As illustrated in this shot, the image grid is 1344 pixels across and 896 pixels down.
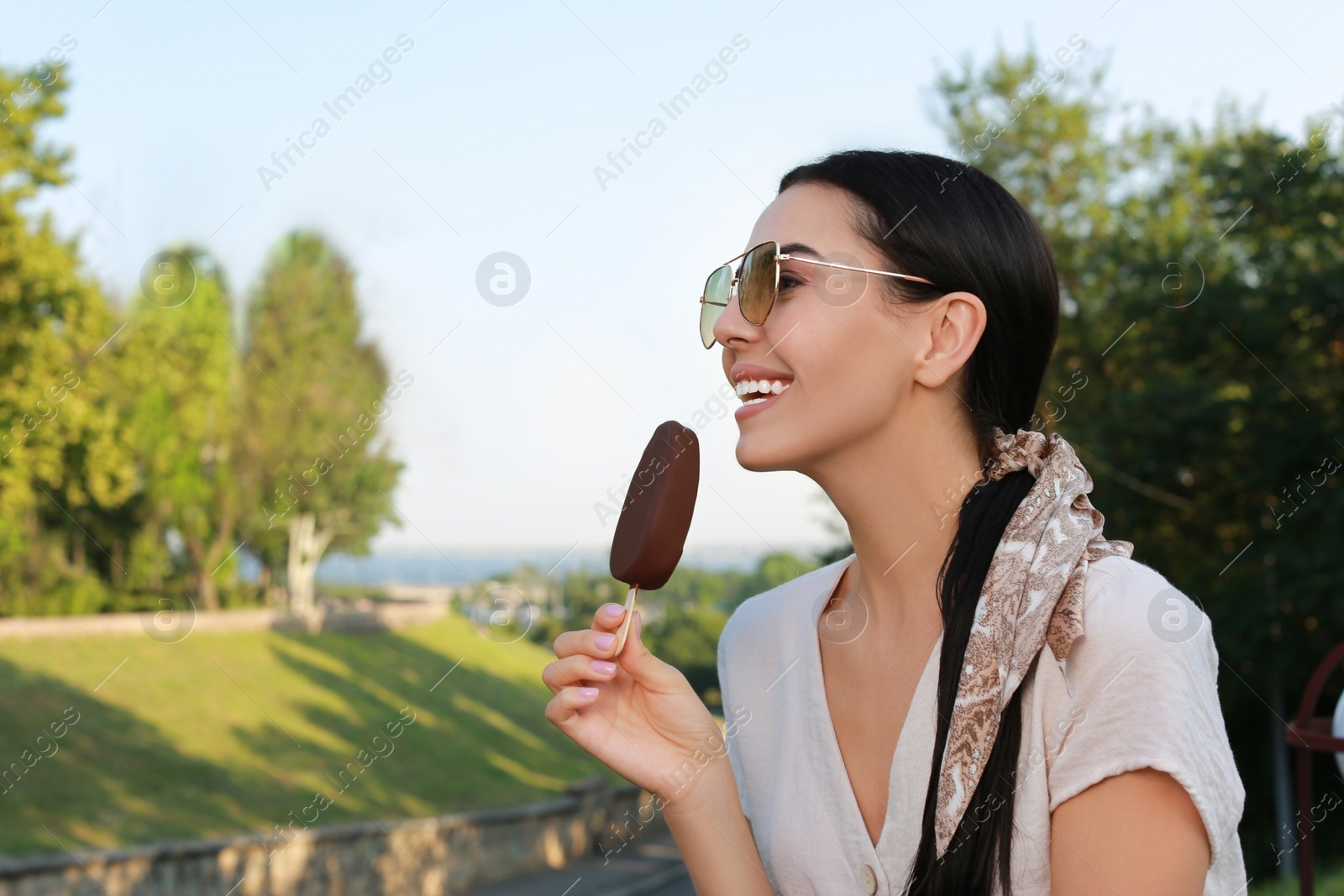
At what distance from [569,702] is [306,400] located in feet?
122

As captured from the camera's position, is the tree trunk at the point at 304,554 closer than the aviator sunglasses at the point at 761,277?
No

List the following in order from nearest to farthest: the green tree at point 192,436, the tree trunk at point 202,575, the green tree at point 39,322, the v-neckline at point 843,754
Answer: the v-neckline at point 843,754
the green tree at point 39,322
the green tree at point 192,436
the tree trunk at point 202,575

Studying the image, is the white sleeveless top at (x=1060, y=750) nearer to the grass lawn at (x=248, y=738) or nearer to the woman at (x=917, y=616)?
the woman at (x=917, y=616)

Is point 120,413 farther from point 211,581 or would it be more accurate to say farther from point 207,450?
point 211,581

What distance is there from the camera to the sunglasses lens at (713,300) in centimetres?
268

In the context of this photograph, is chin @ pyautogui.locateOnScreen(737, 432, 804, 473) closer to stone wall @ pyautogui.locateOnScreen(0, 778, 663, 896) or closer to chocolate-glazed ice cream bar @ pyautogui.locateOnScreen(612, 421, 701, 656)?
chocolate-glazed ice cream bar @ pyautogui.locateOnScreen(612, 421, 701, 656)

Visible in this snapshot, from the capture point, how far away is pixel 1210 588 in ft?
56.6

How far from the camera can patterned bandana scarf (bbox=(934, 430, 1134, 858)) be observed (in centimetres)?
208

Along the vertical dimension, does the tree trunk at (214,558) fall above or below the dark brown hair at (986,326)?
above

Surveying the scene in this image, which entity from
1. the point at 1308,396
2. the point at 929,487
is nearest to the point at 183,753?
the point at 1308,396

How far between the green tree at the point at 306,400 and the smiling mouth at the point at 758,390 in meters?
32.7

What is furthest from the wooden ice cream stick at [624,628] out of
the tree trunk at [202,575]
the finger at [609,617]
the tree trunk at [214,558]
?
the tree trunk at [214,558]

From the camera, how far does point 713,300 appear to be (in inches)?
109

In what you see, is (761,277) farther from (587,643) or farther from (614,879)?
(614,879)
